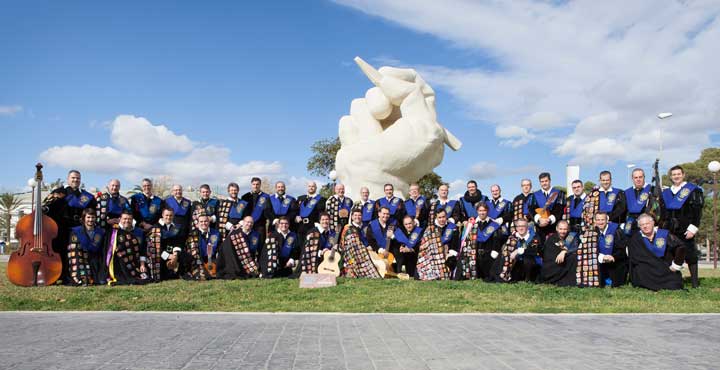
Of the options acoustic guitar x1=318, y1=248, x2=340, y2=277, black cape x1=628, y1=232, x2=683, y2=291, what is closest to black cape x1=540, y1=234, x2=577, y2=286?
black cape x1=628, y1=232, x2=683, y2=291

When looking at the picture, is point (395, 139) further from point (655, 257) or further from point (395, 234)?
point (655, 257)

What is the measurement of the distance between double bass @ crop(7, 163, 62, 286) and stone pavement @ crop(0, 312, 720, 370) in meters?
2.95

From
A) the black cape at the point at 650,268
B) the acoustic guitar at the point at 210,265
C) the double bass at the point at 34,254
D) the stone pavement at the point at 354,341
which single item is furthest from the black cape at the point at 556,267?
the double bass at the point at 34,254

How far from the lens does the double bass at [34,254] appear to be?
898cm

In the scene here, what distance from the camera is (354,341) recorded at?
15.8 feet

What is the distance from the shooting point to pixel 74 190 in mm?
9945

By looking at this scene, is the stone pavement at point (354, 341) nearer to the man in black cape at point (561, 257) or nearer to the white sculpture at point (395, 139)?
the man in black cape at point (561, 257)

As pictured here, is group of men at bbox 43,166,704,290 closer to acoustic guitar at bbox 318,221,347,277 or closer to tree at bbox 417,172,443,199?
acoustic guitar at bbox 318,221,347,277

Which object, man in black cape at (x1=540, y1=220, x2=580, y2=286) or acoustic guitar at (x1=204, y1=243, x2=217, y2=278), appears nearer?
man in black cape at (x1=540, y1=220, x2=580, y2=286)

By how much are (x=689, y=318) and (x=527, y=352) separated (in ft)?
9.38

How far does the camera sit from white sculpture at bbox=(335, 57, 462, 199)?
1474cm

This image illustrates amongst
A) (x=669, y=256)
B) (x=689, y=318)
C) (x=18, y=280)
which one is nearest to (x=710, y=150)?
(x=669, y=256)

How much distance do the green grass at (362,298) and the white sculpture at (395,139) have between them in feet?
19.0

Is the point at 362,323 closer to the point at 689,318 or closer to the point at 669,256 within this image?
the point at 689,318
